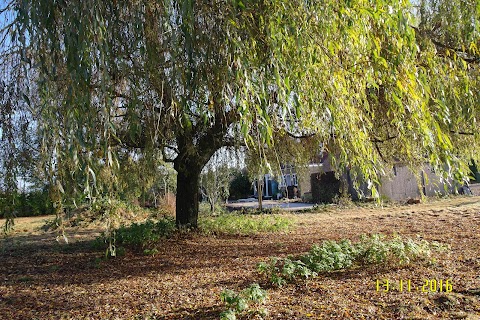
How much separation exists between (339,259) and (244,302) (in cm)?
159

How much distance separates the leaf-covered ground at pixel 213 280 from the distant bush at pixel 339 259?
114 millimetres

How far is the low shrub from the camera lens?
3340mm

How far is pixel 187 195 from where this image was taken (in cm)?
824

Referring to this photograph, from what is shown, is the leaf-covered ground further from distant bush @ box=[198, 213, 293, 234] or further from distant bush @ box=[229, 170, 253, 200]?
distant bush @ box=[229, 170, 253, 200]

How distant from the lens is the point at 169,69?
11.5 ft

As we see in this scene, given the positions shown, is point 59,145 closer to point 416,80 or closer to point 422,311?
point 416,80

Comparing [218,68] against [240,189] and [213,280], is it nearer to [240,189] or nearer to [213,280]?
[213,280]

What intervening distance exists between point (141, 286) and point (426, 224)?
6.41 metres

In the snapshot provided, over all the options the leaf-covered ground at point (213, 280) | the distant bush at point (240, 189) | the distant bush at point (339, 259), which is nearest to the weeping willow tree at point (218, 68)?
the leaf-covered ground at point (213, 280)

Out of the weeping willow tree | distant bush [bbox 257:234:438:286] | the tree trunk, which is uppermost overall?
the weeping willow tree

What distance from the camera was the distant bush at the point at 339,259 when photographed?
435cm
